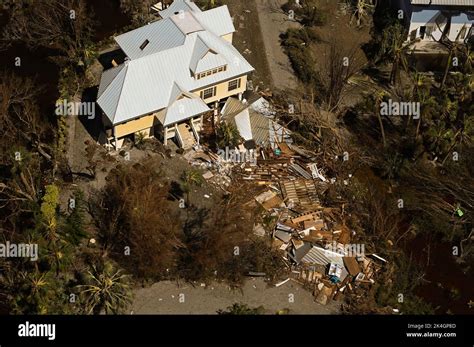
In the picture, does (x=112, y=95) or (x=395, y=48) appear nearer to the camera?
(x=112, y=95)

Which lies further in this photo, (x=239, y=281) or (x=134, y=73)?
(x=134, y=73)

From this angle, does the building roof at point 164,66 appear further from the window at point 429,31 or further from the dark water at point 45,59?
the window at point 429,31

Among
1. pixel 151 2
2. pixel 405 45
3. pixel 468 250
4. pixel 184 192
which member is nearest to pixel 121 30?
pixel 151 2

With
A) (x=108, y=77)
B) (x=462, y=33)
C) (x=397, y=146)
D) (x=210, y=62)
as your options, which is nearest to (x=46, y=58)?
(x=108, y=77)

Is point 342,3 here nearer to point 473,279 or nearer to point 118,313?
point 473,279
